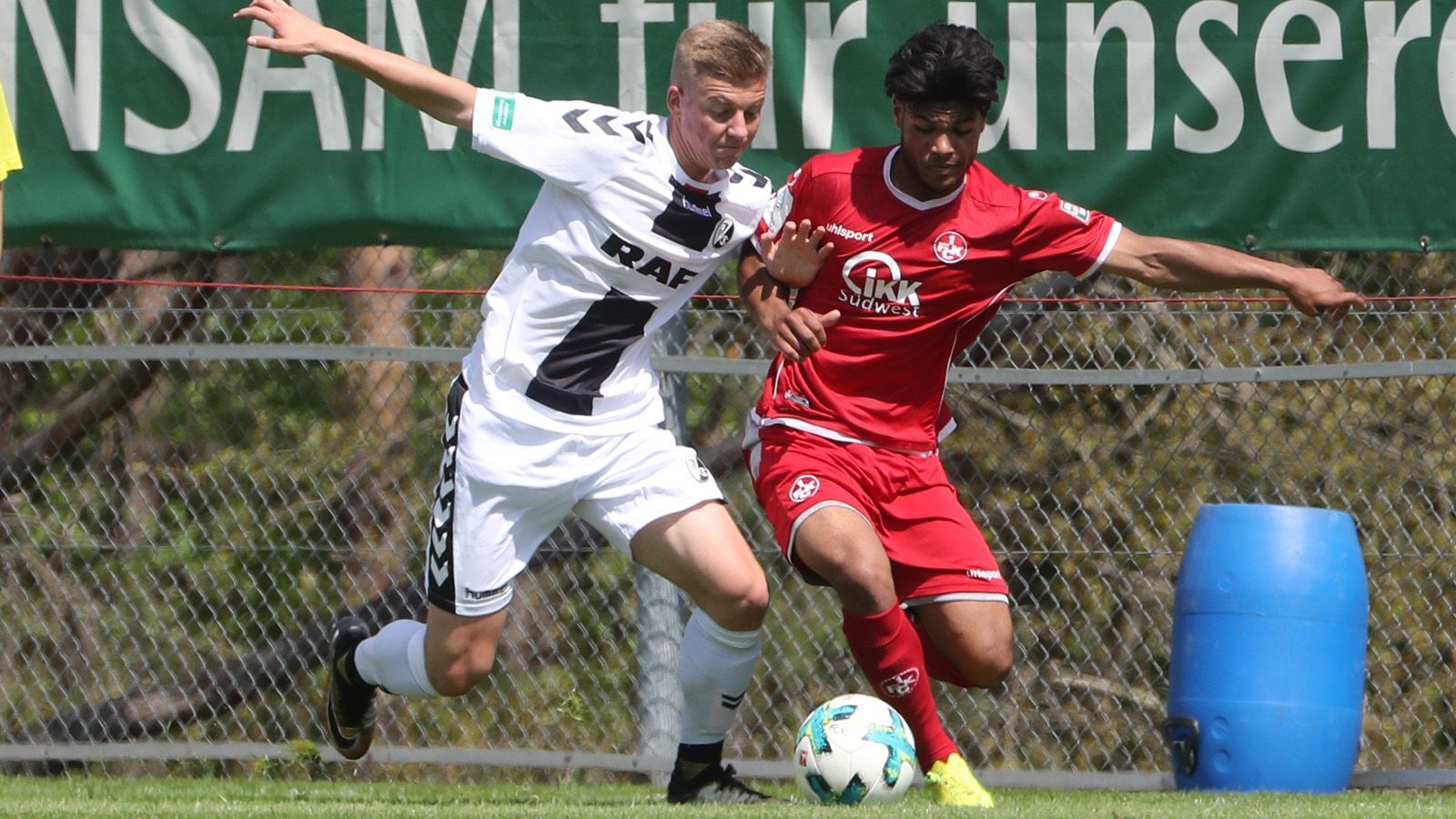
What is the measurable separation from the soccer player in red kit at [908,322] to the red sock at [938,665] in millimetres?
26

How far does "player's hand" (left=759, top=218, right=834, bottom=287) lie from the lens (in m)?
5.04

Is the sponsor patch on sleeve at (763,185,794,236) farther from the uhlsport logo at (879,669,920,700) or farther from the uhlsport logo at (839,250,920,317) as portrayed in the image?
the uhlsport logo at (879,669,920,700)

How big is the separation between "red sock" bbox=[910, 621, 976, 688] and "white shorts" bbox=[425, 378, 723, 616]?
3.31 feet

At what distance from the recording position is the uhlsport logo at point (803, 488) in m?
5.08

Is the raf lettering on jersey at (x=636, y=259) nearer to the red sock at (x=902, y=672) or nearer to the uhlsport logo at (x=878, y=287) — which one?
the uhlsport logo at (x=878, y=287)

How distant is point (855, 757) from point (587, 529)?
119 inches

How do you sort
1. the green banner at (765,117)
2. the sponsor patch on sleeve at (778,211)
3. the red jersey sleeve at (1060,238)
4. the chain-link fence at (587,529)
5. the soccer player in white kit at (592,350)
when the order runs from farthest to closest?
the chain-link fence at (587,529) < the green banner at (765,117) < the red jersey sleeve at (1060,238) < the sponsor patch on sleeve at (778,211) < the soccer player in white kit at (592,350)

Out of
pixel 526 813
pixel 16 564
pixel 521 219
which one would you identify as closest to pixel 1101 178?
pixel 521 219

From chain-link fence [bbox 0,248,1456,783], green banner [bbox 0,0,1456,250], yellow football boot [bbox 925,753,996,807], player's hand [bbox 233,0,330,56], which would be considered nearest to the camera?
player's hand [bbox 233,0,330,56]

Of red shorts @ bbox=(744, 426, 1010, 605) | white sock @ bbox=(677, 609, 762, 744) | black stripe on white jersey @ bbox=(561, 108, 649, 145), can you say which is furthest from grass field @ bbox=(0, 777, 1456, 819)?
black stripe on white jersey @ bbox=(561, 108, 649, 145)

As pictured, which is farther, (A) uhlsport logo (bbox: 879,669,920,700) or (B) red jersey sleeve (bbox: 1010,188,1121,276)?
(B) red jersey sleeve (bbox: 1010,188,1121,276)

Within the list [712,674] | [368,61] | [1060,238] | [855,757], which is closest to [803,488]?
[712,674]

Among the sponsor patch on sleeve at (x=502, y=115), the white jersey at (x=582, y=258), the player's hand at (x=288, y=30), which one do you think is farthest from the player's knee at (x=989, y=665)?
the player's hand at (x=288, y=30)

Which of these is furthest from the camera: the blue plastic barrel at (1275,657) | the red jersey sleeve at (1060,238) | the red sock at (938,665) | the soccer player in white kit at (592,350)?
the blue plastic barrel at (1275,657)
